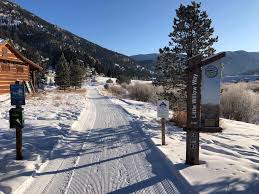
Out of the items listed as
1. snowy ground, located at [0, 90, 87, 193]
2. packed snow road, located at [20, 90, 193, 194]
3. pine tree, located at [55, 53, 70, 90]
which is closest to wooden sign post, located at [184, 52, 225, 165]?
packed snow road, located at [20, 90, 193, 194]

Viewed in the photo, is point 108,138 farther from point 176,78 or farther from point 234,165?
point 176,78

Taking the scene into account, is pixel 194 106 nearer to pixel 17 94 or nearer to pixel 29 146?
pixel 17 94

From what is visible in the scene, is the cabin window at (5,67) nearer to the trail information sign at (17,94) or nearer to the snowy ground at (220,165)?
the snowy ground at (220,165)

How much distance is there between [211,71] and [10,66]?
29.3 m

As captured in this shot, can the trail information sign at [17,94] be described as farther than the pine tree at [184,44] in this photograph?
No

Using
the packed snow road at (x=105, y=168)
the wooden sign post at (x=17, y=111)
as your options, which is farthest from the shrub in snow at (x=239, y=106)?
the wooden sign post at (x=17, y=111)

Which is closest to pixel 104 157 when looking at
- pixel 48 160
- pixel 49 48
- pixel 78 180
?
pixel 48 160

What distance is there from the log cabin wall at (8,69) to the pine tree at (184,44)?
1867cm

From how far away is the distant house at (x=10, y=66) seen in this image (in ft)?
102

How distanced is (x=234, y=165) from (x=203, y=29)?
973 cm

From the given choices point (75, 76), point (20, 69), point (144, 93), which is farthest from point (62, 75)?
point (20, 69)

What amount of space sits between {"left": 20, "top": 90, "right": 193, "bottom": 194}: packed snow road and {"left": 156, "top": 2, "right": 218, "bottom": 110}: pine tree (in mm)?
5771

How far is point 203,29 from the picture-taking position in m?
16.1

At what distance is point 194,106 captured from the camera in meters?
7.71
